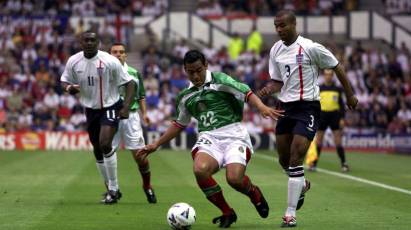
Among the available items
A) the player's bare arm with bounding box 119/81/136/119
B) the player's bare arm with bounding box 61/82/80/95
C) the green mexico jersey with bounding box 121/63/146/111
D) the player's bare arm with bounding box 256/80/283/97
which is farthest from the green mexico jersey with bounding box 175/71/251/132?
the green mexico jersey with bounding box 121/63/146/111

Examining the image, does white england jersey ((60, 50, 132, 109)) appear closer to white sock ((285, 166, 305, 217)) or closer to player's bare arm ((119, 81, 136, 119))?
player's bare arm ((119, 81, 136, 119))

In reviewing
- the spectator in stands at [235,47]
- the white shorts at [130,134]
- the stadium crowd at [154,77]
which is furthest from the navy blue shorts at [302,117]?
the spectator in stands at [235,47]

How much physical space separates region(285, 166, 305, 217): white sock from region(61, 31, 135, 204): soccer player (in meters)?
3.49

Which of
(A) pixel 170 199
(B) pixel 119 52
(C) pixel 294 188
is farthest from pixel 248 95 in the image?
(B) pixel 119 52

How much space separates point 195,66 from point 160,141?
980 millimetres

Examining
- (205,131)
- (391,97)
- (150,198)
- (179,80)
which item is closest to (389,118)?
(391,97)

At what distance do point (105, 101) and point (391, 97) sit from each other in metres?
25.2

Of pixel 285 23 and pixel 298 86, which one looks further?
pixel 298 86

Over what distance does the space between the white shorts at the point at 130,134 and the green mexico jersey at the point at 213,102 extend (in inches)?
140

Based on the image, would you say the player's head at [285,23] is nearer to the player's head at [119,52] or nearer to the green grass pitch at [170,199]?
the green grass pitch at [170,199]

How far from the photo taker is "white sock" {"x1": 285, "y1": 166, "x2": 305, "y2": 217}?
11516 millimetres

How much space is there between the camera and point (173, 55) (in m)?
42.8

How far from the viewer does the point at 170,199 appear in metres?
15.3

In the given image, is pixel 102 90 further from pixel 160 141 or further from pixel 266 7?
pixel 266 7
